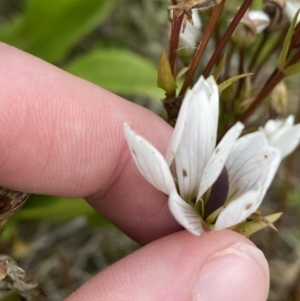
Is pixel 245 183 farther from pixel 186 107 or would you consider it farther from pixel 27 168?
pixel 27 168

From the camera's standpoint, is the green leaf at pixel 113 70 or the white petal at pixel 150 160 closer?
the white petal at pixel 150 160

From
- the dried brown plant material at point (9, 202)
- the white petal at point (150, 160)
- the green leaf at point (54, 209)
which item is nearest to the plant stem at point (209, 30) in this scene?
the white petal at point (150, 160)

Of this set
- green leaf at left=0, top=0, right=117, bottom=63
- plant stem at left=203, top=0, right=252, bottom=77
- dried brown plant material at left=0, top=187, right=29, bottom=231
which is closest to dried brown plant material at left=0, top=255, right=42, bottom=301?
dried brown plant material at left=0, top=187, right=29, bottom=231

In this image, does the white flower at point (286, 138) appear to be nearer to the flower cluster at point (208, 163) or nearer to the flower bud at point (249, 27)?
the flower cluster at point (208, 163)

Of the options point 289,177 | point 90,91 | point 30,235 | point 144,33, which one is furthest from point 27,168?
point 144,33

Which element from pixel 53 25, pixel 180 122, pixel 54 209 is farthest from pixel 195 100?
pixel 53 25

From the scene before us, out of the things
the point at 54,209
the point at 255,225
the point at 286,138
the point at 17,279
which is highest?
the point at 286,138

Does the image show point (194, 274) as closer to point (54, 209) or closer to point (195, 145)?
point (195, 145)
